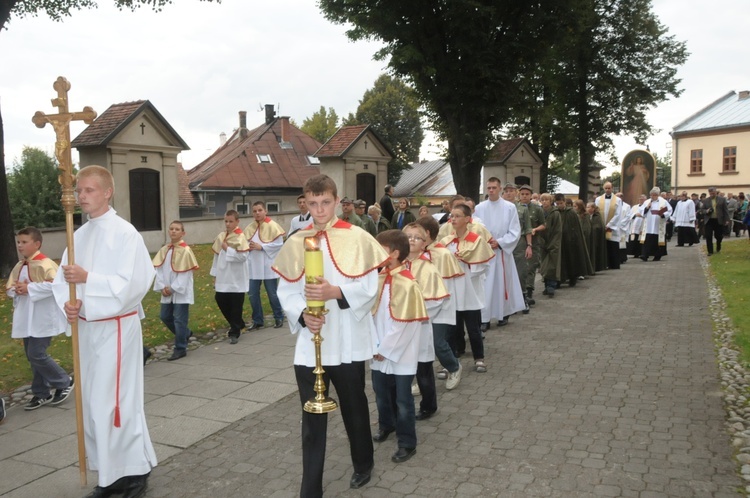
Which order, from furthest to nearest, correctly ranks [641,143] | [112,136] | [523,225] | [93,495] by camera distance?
[641,143] → [112,136] → [523,225] → [93,495]

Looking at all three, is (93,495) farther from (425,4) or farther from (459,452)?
(425,4)

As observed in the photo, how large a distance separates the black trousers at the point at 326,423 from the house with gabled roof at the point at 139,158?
18.9 m

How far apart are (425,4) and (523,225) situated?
44.8 ft

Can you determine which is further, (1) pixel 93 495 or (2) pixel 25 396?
(2) pixel 25 396

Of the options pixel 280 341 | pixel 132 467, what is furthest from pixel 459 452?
pixel 280 341

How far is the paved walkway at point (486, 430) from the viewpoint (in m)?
4.53

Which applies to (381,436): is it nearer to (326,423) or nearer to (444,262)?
(326,423)

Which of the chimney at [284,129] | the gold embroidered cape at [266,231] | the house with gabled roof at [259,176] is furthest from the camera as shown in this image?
the chimney at [284,129]

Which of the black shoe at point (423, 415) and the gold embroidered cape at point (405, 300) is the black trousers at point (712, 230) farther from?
the gold embroidered cape at point (405, 300)

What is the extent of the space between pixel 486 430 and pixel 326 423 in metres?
1.98

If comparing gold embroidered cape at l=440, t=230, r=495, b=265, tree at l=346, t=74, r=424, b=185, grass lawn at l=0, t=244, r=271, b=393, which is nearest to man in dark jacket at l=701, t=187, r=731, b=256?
grass lawn at l=0, t=244, r=271, b=393

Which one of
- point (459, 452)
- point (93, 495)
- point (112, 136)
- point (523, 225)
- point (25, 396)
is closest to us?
point (93, 495)

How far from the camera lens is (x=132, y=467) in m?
4.34

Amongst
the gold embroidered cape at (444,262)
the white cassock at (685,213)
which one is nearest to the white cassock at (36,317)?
the gold embroidered cape at (444,262)
